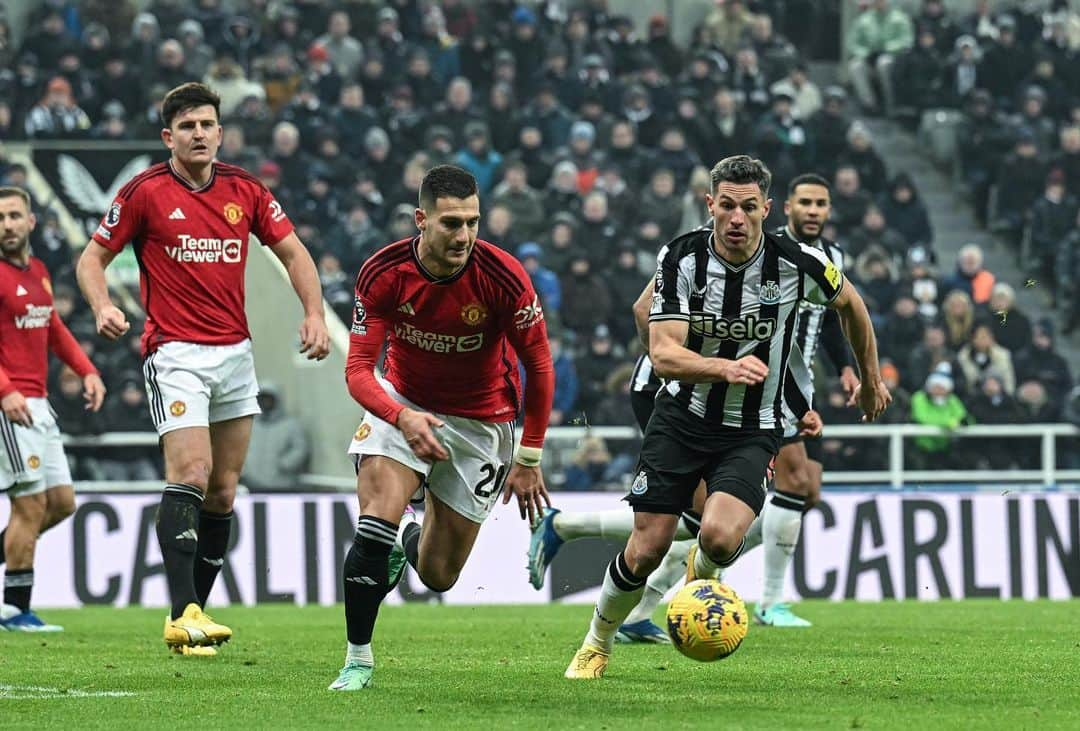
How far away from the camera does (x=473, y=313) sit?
26.7 ft

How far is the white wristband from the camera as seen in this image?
8102 millimetres

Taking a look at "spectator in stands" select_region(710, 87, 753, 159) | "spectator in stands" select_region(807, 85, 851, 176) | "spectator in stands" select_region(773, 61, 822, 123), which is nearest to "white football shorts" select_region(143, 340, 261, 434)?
"spectator in stands" select_region(710, 87, 753, 159)

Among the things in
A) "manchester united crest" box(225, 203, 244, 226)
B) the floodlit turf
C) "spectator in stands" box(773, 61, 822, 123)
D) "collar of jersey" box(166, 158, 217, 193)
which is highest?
"spectator in stands" box(773, 61, 822, 123)

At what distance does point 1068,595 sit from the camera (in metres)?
16.1

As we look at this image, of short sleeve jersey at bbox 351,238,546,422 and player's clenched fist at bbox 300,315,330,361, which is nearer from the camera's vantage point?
short sleeve jersey at bbox 351,238,546,422

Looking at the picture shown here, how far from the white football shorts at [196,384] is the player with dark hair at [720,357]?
2318 millimetres

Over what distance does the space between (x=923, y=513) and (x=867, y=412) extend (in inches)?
311

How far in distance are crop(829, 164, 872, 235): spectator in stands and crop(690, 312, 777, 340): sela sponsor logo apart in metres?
13.4

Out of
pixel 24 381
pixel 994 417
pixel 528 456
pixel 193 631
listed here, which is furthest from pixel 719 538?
pixel 994 417

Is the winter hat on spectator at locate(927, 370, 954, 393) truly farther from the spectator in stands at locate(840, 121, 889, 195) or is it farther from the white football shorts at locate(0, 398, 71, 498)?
the white football shorts at locate(0, 398, 71, 498)

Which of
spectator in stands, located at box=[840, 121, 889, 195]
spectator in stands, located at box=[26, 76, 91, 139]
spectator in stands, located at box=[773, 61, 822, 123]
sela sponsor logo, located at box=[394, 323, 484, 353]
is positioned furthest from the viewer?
spectator in stands, located at box=[773, 61, 822, 123]

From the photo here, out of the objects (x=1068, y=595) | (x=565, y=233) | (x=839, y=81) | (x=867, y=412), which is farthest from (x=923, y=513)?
(x=839, y=81)

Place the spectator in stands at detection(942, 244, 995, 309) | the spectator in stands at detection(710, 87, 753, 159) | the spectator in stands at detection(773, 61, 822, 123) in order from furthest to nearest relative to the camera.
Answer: the spectator in stands at detection(773, 61, 822, 123) < the spectator in stands at detection(710, 87, 753, 159) < the spectator in stands at detection(942, 244, 995, 309)

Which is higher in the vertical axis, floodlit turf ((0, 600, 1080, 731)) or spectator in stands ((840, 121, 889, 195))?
spectator in stands ((840, 121, 889, 195))
